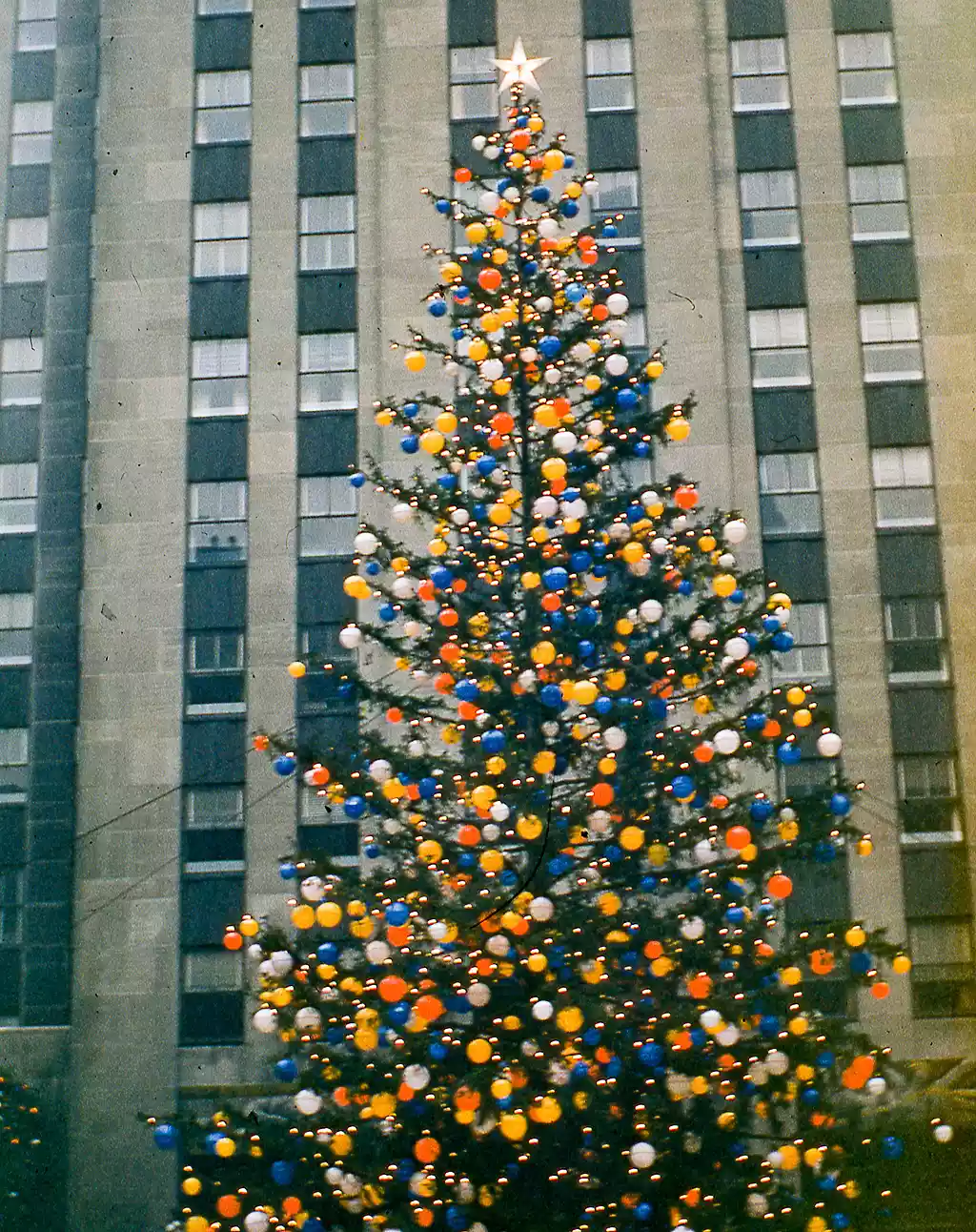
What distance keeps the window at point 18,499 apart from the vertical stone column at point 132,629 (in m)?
1.10

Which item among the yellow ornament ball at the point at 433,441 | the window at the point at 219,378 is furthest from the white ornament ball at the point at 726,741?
the window at the point at 219,378

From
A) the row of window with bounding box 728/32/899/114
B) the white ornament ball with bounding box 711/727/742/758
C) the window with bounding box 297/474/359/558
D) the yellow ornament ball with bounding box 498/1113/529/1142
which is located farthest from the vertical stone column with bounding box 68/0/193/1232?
the white ornament ball with bounding box 711/727/742/758

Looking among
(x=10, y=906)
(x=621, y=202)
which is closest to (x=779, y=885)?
(x=10, y=906)

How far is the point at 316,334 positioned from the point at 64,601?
21.6 ft

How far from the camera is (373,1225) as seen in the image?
11.2m

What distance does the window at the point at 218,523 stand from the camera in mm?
24484

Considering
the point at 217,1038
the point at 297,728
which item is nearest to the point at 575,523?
the point at 297,728

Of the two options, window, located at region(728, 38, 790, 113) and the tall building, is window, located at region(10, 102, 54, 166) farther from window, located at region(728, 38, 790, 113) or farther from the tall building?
window, located at region(728, 38, 790, 113)

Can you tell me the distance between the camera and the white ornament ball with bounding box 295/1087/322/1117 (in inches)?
441

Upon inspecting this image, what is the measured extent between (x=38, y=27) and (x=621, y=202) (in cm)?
1193

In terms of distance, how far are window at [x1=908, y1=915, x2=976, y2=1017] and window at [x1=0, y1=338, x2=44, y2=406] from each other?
18.2m

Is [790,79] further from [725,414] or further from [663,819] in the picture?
[663,819]

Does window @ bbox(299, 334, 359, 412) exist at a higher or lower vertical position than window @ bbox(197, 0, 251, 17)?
lower

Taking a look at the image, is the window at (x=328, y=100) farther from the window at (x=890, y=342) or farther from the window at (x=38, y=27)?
the window at (x=890, y=342)
